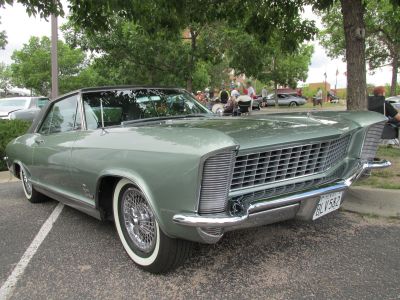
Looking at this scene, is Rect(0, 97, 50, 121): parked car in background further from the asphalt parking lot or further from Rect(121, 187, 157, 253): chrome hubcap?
Rect(121, 187, 157, 253): chrome hubcap

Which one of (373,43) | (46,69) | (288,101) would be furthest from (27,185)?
(288,101)

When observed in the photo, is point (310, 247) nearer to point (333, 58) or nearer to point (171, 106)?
point (171, 106)

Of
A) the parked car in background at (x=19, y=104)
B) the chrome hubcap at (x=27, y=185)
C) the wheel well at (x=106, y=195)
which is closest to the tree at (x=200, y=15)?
the chrome hubcap at (x=27, y=185)

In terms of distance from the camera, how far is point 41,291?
9.77ft

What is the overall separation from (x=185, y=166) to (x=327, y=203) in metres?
1.27

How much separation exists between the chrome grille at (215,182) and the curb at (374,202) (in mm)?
2296

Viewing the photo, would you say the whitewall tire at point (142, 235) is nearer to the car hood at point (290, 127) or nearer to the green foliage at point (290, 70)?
the car hood at point (290, 127)

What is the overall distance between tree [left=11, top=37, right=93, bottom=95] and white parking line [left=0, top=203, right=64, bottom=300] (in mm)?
33482

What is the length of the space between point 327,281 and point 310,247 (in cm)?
65

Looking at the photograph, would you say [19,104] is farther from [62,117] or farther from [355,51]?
[355,51]

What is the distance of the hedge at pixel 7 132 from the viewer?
825cm

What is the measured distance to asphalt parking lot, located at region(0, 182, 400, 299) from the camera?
287 centimetres

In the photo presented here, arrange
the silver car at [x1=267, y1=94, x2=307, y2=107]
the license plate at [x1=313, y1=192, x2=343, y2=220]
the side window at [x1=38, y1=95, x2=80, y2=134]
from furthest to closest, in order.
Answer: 1. the silver car at [x1=267, y1=94, x2=307, y2=107]
2. the side window at [x1=38, y1=95, x2=80, y2=134]
3. the license plate at [x1=313, y1=192, x2=343, y2=220]

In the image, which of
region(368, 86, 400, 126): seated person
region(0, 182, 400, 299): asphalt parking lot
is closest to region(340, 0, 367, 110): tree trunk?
region(368, 86, 400, 126): seated person
